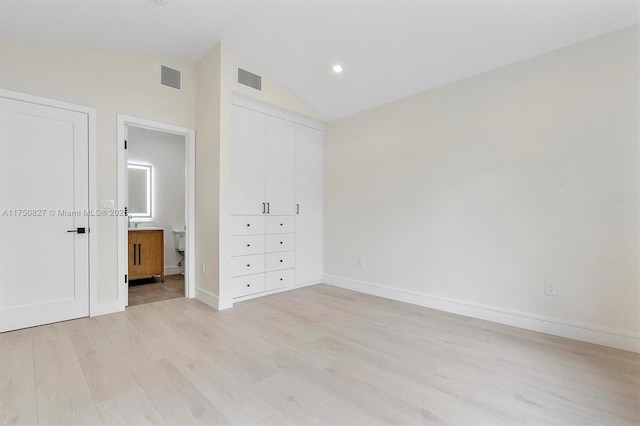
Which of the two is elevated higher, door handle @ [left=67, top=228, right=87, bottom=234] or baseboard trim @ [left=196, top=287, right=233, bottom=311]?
door handle @ [left=67, top=228, right=87, bottom=234]

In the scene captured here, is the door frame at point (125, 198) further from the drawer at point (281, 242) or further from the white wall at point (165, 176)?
the white wall at point (165, 176)

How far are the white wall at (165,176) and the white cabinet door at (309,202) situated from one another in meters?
2.53

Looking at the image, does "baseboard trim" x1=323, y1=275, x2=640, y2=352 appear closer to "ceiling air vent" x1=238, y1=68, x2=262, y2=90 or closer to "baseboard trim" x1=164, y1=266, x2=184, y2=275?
"ceiling air vent" x1=238, y1=68, x2=262, y2=90

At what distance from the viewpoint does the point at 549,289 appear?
280 cm

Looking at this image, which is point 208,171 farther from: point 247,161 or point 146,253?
point 146,253

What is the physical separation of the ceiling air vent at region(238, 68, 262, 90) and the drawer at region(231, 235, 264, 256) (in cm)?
194

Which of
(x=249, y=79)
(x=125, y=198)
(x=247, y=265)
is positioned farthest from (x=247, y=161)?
(x=125, y=198)

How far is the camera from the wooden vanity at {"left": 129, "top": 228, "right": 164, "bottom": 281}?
15.0ft

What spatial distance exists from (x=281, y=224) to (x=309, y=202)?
0.65 metres

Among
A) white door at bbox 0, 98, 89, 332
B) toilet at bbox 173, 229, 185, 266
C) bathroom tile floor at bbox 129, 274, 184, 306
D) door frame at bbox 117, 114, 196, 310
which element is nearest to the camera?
white door at bbox 0, 98, 89, 332

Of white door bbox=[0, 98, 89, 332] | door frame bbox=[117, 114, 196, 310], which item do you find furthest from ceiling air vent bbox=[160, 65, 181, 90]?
white door bbox=[0, 98, 89, 332]

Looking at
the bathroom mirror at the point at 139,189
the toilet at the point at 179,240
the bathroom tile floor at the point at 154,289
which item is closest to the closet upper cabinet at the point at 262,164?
the bathroom tile floor at the point at 154,289

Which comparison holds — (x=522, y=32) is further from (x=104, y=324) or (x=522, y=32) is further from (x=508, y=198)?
(x=104, y=324)

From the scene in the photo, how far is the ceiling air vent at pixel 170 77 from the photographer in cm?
366
